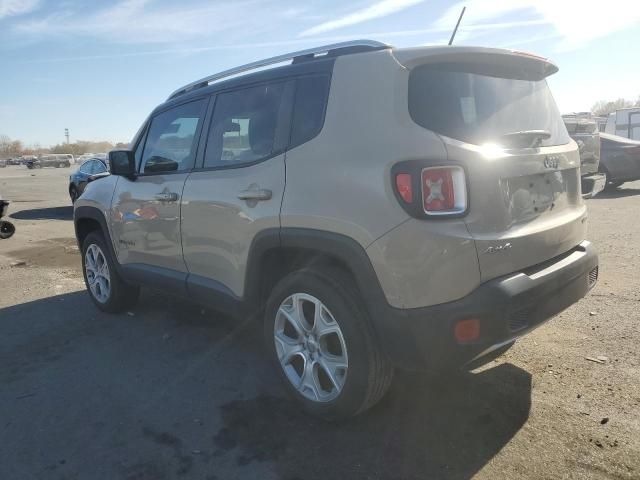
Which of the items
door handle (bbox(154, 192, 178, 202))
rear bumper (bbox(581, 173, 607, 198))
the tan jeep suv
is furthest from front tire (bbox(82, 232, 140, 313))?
rear bumper (bbox(581, 173, 607, 198))

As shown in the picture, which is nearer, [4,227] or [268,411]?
[268,411]

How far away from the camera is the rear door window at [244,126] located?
10.5 ft

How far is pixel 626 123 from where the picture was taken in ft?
84.8

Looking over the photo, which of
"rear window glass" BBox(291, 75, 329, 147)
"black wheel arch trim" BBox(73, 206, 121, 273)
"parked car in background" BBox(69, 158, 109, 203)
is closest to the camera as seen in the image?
"rear window glass" BBox(291, 75, 329, 147)

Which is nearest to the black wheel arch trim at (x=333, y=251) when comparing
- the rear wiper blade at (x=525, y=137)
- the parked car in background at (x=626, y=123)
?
the rear wiper blade at (x=525, y=137)

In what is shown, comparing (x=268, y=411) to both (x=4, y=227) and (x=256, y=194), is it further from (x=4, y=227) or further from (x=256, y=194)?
(x=4, y=227)

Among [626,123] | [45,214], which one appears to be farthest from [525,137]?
[626,123]

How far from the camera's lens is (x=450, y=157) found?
94.5 inches

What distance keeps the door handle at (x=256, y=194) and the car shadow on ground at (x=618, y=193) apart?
1088 cm

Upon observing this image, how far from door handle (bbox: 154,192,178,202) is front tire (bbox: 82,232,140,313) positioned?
3.99 feet

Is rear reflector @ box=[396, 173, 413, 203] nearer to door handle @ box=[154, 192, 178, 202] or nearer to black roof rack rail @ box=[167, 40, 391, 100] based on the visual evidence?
black roof rack rail @ box=[167, 40, 391, 100]

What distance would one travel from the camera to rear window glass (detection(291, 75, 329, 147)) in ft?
9.54

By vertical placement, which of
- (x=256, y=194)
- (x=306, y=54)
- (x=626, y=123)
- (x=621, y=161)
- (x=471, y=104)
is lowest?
(x=621, y=161)

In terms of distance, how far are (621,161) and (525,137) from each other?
11.6 m
